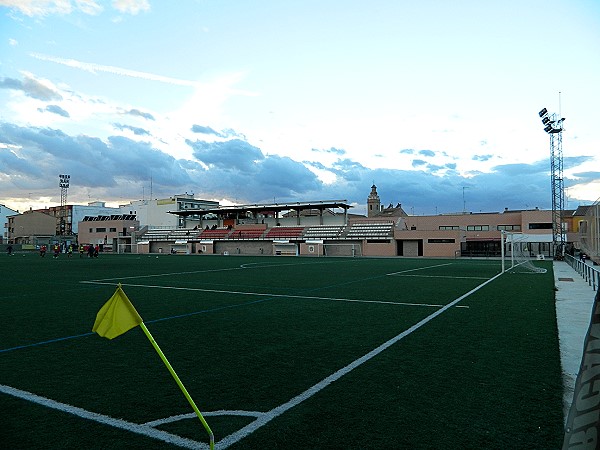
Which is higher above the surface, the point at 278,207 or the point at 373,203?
the point at 373,203

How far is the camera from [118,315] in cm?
350

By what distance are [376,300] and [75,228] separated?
376 ft

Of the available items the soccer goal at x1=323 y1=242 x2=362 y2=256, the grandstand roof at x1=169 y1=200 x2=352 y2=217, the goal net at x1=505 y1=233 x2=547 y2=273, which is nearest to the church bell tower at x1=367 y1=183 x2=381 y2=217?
the grandstand roof at x1=169 y1=200 x2=352 y2=217

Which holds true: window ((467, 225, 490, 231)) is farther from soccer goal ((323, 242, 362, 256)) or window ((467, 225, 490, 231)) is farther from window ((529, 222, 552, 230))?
soccer goal ((323, 242, 362, 256))

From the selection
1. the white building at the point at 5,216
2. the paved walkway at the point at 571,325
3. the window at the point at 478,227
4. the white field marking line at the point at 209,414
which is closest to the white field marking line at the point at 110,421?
the white field marking line at the point at 209,414

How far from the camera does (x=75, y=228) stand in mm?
111750

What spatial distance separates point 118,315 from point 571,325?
963 centimetres

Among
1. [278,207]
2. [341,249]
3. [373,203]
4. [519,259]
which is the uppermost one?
[373,203]

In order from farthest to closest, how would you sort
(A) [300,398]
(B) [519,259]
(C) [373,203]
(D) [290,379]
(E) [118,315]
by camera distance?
1. (C) [373,203]
2. (B) [519,259]
3. (D) [290,379]
4. (A) [300,398]
5. (E) [118,315]

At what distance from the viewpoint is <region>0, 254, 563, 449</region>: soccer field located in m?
4.09

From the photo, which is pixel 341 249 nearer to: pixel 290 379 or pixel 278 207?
pixel 278 207

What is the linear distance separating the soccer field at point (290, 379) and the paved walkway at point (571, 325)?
16cm

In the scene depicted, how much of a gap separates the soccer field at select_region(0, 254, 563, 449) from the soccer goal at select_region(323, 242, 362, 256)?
49.6 m

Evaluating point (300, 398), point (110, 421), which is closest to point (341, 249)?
point (300, 398)
